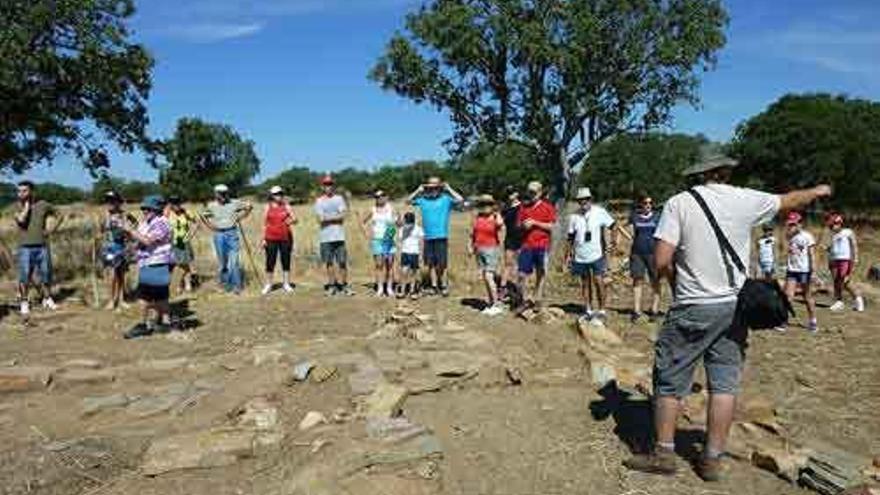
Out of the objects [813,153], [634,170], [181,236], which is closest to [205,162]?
[634,170]

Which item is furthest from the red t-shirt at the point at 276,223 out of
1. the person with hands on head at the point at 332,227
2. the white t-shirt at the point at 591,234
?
the white t-shirt at the point at 591,234

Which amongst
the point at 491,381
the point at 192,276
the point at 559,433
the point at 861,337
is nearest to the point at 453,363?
the point at 491,381

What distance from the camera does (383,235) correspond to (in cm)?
1367

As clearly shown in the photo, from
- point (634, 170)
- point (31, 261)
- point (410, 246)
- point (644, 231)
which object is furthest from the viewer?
point (634, 170)

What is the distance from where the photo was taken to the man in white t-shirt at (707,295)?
5566 millimetres

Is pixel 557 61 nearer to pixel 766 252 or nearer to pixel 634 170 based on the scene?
pixel 766 252

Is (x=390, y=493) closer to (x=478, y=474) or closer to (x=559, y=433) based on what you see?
(x=478, y=474)

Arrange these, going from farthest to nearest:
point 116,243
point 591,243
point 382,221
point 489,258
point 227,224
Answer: point 227,224, point 382,221, point 116,243, point 489,258, point 591,243

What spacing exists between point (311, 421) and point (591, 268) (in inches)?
222

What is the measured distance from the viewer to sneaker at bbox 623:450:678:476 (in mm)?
5715

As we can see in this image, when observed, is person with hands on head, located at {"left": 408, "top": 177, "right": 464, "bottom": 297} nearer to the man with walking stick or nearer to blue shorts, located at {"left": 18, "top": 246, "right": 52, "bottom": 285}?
the man with walking stick

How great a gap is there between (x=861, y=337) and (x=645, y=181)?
4435 cm

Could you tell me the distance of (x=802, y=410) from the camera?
26.3 ft

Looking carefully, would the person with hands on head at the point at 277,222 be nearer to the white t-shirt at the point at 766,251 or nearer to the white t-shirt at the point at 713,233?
the white t-shirt at the point at 766,251
